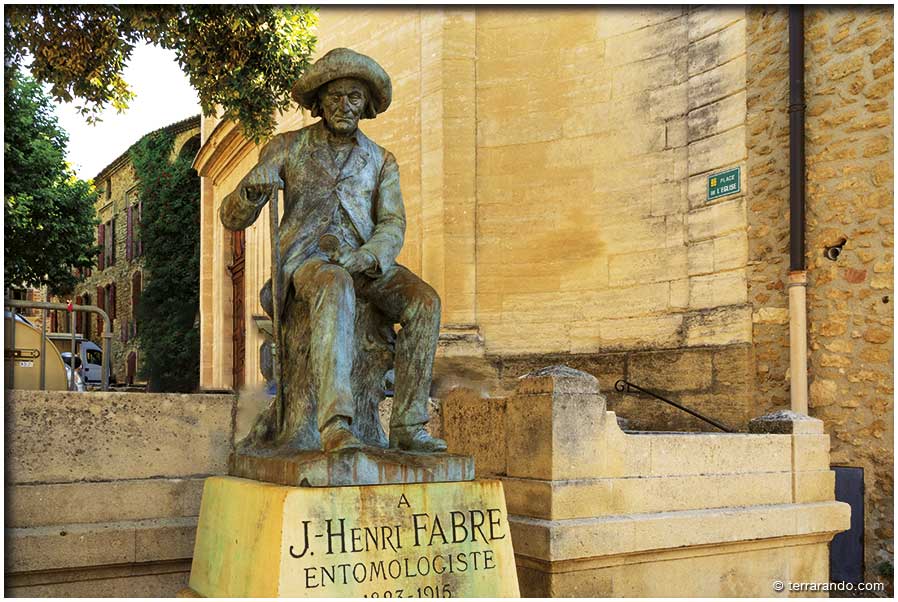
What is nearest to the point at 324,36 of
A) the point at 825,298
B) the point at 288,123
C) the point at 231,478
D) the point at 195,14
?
the point at 288,123

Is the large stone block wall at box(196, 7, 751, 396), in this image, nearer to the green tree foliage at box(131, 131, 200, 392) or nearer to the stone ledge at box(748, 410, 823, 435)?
the stone ledge at box(748, 410, 823, 435)

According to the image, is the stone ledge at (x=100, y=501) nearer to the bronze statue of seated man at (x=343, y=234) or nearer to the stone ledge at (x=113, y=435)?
the stone ledge at (x=113, y=435)

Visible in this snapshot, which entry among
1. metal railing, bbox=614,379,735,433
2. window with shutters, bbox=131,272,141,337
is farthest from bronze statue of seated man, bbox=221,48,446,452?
window with shutters, bbox=131,272,141,337

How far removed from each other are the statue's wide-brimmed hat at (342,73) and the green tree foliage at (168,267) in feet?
58.8

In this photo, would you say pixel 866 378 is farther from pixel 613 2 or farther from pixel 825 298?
pixel 613 2

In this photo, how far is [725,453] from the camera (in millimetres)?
5348

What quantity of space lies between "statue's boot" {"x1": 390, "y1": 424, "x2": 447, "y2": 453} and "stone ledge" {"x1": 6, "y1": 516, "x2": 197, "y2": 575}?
1.33 metres

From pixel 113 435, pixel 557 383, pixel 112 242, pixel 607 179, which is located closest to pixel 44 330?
pixel 113 435

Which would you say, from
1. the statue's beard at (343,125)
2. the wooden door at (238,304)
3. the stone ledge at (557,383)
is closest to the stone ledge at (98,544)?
the stone ledge at (557,383)

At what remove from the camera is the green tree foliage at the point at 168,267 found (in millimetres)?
21531

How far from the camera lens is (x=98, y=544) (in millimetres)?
4152

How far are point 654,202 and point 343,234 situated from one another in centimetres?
531

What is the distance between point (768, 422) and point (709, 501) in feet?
2.70

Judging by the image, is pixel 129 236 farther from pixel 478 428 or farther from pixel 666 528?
pixel 666 528
